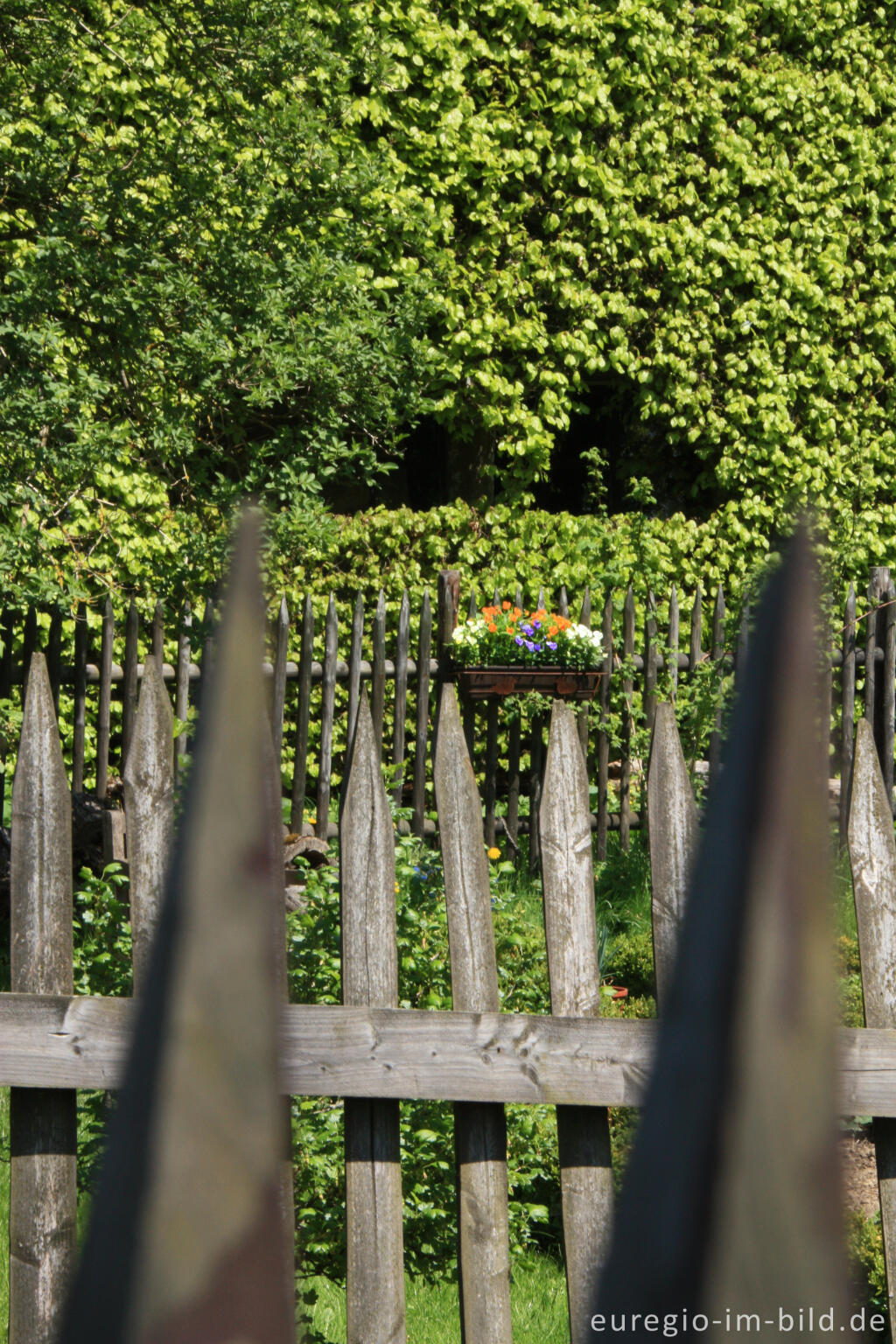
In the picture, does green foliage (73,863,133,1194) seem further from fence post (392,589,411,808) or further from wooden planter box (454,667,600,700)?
wooden planter box (454,667,600,700)

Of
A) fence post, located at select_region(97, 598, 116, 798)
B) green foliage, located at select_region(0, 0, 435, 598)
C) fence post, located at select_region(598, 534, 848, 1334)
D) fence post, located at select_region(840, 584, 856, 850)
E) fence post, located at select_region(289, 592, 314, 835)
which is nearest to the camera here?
fence post, located at select_region(598, 534, 848, 1334)

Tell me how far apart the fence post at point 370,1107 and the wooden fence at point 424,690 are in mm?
3995

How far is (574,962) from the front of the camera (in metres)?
2.04

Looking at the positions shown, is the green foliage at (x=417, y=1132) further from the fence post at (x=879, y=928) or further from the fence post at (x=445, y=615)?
the fence post at (x=445, y=615)

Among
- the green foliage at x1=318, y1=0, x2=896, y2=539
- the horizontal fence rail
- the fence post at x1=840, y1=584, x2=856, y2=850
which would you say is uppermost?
the green foliage at x1=318, y1=0, x2=896, y2=539

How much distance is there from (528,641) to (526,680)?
246 millimetres

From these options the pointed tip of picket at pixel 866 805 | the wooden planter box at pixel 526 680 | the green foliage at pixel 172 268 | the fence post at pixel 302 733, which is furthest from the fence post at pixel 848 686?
the pointed tip of picket at pixel 866 805

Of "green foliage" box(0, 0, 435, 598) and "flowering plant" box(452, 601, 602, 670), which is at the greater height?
"green foliage" box(0, 0, 435, 598)

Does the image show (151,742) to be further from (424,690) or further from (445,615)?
(445,615)

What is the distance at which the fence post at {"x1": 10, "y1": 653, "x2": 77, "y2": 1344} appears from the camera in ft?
6.54

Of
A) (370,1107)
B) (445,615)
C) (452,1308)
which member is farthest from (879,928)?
(445,615)

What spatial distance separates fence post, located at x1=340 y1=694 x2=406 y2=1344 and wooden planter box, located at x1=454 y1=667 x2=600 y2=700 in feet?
15.6

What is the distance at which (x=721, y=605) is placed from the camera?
7.53 meters

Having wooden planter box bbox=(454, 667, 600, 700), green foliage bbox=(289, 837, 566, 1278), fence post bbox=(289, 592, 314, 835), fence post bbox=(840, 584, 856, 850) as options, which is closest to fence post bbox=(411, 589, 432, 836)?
wooden planter box bbox=(454, 667, 600, 700)
